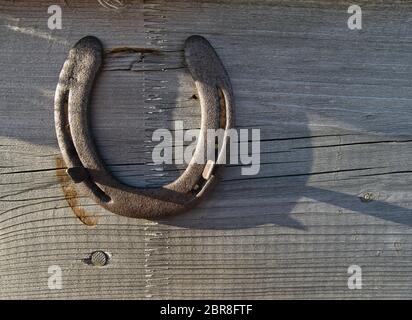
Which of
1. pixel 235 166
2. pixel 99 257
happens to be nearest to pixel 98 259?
pixel 99 257

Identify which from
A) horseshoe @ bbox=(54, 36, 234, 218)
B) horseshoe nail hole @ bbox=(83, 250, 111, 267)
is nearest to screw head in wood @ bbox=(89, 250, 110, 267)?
horseshoe nail hole @ bbox=(83, 250, 111, 267)

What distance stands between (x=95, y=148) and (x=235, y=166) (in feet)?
0.97

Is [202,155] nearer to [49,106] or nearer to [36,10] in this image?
[49,106]

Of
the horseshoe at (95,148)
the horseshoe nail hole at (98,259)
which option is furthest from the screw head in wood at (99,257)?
the horseshoe at (95,148)

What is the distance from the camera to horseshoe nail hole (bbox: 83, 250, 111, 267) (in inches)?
47.1

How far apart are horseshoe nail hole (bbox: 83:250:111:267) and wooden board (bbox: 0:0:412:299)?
0.04 ft

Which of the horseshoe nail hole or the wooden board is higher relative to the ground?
the wooden board

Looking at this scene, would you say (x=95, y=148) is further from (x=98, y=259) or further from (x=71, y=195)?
(x=98, y=259)

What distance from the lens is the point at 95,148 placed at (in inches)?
45.3

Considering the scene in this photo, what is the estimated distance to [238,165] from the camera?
3.82 feet

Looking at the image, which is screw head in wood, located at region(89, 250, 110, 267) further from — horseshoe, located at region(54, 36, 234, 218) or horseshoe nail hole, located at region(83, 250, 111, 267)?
horseshoe, located at region(54, 36, 234, 218)

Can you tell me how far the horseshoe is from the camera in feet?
3.68

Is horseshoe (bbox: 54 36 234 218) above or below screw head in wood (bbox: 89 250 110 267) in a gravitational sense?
above

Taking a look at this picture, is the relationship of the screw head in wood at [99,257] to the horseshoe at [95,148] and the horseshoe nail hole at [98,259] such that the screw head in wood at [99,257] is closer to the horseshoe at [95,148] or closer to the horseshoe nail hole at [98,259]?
the horseshoe nail hole at [98,259]
